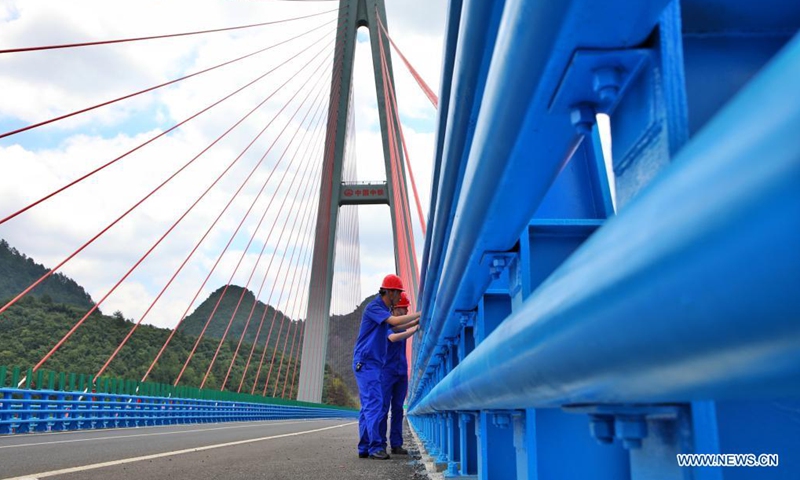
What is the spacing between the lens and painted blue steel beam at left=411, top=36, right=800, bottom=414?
32 centimetres

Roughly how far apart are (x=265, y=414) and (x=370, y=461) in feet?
68.1

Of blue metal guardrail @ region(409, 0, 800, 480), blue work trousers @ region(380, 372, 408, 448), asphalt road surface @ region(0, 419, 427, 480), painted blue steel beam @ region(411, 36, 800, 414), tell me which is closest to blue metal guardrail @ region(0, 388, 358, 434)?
asphalt road surface @ region(0, 419, 427, 480)

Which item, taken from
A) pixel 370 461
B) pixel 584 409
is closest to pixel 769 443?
pixel 584 409

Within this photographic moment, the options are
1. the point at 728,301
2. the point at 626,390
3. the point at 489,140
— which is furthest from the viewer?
the point at 489,140

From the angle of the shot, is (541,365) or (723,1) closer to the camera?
(541,365)

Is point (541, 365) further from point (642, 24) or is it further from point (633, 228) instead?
point (642, 24)

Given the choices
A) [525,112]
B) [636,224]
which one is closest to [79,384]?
[525,112]

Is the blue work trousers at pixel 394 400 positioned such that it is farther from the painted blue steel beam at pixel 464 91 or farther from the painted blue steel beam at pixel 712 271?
the painted blue steel beam at pixel 712 271

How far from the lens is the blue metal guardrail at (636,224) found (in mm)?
341

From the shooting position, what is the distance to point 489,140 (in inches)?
46.6

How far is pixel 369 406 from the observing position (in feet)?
18.6

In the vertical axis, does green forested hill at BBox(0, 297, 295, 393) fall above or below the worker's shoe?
above

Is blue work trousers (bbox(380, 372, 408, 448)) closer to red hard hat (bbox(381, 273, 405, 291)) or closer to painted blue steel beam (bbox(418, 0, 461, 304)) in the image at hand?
red hard hat (bbox(381, 273, 405, 291))

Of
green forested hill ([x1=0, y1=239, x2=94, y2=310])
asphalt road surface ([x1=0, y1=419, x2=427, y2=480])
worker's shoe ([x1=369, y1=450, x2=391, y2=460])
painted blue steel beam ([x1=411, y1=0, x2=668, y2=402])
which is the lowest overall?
asphalt road surface ([x1=0, y1=419, x2=427, y2=480])
